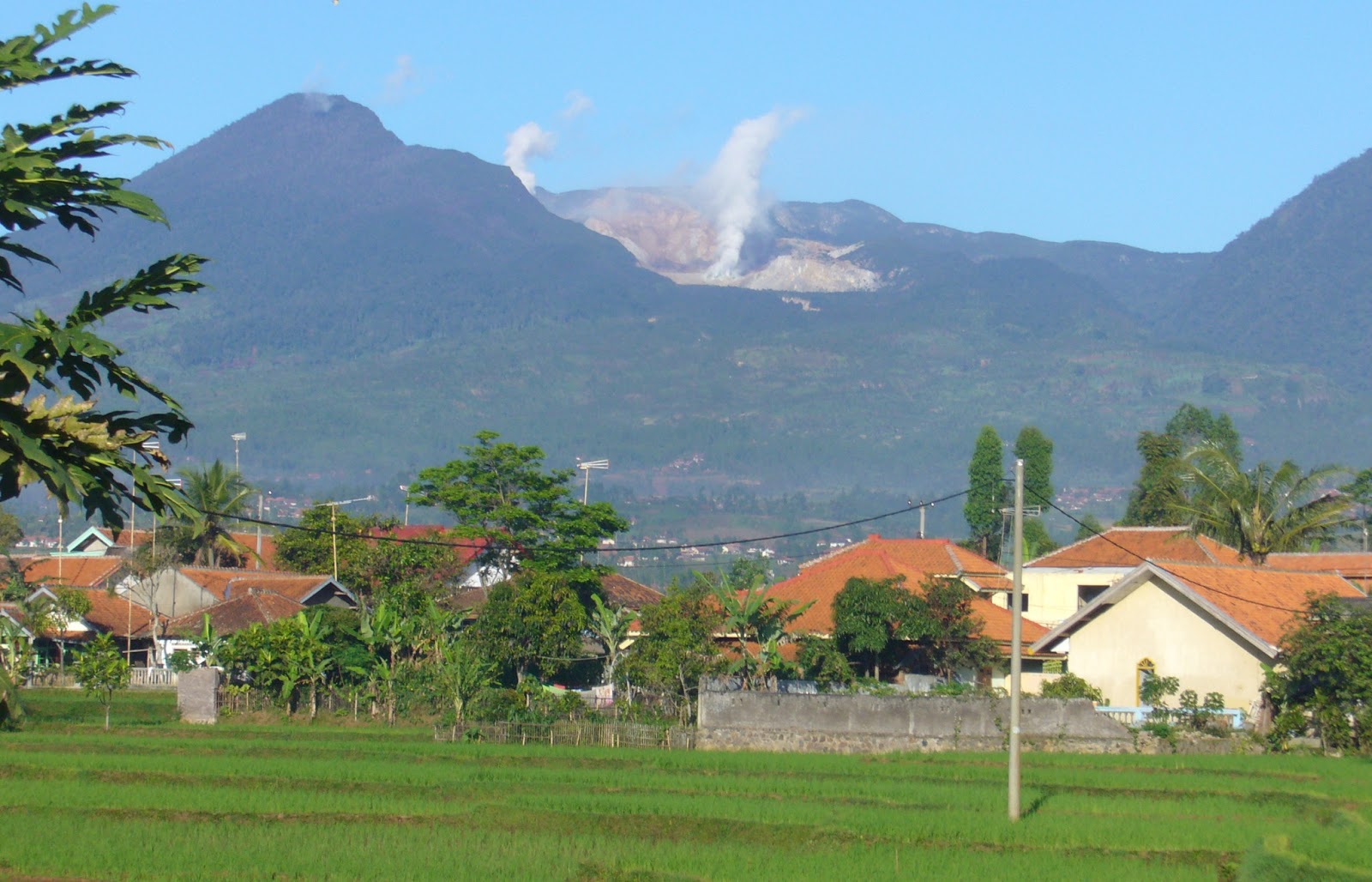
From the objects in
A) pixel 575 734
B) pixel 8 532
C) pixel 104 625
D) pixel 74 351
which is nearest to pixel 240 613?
pixel 104 625

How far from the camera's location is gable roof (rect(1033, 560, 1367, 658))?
33250 mm

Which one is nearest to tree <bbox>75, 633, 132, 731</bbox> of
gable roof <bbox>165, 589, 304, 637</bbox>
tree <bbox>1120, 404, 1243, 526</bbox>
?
gable roof <bbox>165, 589, 304, 637</bbox>

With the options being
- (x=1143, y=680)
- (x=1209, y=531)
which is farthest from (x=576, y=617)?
(x=1209, y=531)

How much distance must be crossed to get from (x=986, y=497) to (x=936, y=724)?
61298mm

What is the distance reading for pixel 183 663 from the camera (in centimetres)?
4184

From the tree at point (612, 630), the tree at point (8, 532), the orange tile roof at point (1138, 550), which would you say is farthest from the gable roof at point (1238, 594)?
the tree at point (8, 532)

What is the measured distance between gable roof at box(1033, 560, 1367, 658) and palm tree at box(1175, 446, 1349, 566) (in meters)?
4.19

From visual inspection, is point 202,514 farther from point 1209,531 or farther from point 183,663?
point 1209,531

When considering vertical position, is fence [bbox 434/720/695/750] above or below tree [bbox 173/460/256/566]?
below

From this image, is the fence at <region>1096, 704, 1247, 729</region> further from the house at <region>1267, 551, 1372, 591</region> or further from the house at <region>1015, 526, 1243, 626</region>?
the house at <region>1015, 526, 1243, 626</region>

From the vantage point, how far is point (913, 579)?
49.8m

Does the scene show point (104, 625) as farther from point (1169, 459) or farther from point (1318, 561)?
point (1169, 459)

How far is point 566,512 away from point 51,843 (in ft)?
127

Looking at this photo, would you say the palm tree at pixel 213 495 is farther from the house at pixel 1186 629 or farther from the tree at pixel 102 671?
the house at pixel 1186 629
